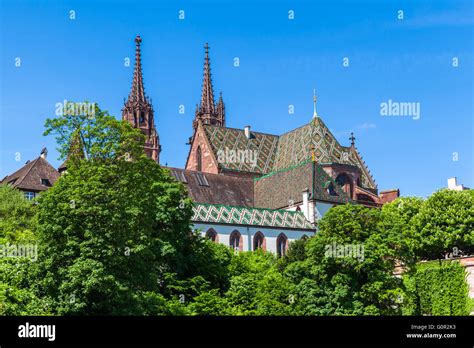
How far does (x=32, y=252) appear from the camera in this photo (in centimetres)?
3478

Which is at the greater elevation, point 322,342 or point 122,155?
point 122,155

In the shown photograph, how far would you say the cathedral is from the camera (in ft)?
239

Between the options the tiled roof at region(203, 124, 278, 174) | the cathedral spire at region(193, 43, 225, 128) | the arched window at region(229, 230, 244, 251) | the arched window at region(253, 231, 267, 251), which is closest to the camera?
the arched window at region(229, 230, 244, 251)

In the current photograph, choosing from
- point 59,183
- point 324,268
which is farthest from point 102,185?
point 324,268

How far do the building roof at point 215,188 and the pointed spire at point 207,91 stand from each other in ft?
125

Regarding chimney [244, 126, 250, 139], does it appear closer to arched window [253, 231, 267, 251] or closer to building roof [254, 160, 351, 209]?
building roof [254, 160, 351, 209]

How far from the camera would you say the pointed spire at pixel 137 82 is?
4500 inches

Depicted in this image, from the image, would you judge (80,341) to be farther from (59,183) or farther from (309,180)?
(309,180)

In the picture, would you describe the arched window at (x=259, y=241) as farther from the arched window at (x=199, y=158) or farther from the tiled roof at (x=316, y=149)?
the arched window at (x=199, y=158)

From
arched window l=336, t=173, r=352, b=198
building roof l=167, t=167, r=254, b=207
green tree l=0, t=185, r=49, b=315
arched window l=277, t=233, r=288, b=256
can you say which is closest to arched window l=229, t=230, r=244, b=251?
arched window l=277, t=233, r=288, b=256

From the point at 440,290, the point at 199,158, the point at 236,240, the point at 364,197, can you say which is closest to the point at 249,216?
the point at 236,240

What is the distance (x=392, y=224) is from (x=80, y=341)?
110ft

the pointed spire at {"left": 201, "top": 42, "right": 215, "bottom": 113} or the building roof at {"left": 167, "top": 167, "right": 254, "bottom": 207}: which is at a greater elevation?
the pointed spire at {"left": 201, "top": 42, "right": 215, "bottom": 113}

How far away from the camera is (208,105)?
12162cm
